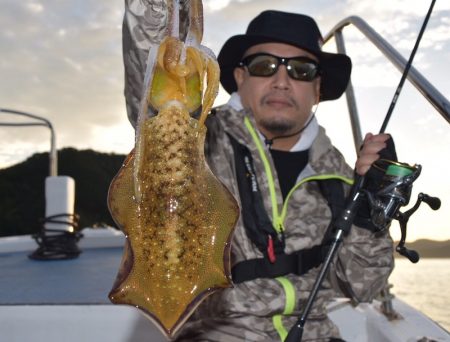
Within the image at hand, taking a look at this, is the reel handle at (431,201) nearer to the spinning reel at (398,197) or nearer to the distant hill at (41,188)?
the spinning reel at (398,197)

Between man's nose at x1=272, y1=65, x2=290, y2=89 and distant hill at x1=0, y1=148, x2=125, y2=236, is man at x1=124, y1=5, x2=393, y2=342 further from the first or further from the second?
distant hill at x1=0, y1=148, x2=125, y2=236

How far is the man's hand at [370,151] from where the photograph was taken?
2551mm

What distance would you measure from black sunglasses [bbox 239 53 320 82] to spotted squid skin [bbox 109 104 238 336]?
199 centimetres

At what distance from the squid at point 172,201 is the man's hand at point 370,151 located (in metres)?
1.51

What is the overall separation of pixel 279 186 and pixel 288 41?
2.98ft

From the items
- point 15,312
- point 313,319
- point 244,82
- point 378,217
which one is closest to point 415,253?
point 378,217

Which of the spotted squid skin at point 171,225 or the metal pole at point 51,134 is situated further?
the metal pole at point 51,134

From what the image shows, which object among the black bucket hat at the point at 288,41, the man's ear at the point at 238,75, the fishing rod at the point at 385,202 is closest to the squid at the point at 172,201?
the fishing rod at the point at 385,202

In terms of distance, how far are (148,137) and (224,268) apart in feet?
1.21

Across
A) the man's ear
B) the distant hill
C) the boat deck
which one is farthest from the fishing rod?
the distant hill

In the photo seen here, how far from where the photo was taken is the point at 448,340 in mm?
2943

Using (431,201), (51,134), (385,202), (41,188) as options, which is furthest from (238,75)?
(41,188)

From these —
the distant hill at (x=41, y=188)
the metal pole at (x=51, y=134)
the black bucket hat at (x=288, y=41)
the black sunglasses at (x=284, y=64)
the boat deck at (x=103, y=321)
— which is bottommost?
the distant hill at (x=41, y=188)

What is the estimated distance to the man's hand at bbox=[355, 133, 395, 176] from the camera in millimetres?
2551
